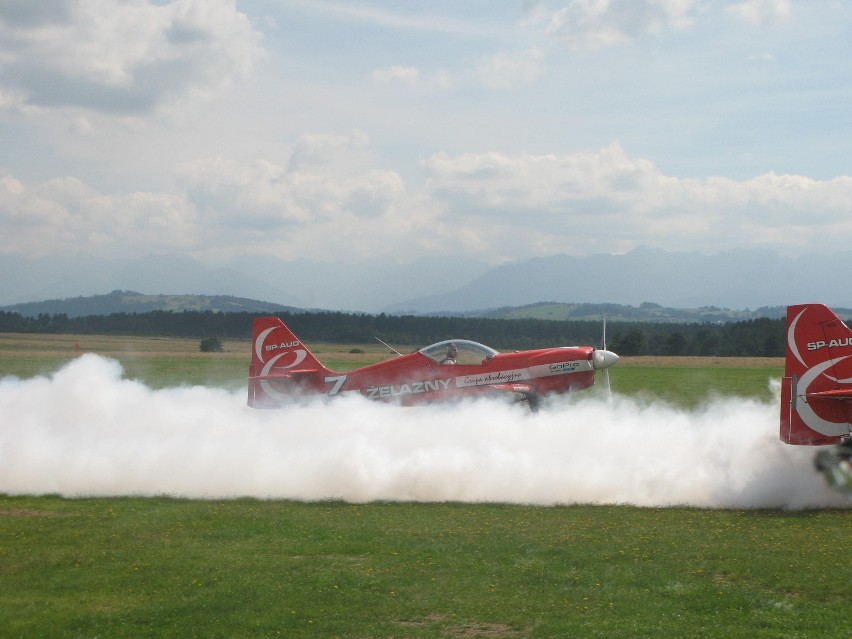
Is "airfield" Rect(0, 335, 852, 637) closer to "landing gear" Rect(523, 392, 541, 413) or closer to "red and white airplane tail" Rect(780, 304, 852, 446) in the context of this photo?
"red and white airplane tail" Rect(780, 304, 852, 446)

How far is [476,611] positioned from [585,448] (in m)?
7.18

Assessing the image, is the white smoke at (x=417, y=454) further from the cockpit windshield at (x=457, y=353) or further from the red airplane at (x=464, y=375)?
the cockpit windshield at (x=457, y=353)

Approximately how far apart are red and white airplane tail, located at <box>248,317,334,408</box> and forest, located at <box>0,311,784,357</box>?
173 feet

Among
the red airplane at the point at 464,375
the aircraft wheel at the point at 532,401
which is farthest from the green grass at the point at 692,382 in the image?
the aircraft wheel at the point at 532,401

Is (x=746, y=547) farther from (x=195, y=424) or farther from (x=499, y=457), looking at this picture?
(x=195, y=424)

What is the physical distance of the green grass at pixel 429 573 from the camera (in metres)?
7.74

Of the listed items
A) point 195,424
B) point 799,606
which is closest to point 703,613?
point 799,606

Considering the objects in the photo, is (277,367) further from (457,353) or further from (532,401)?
(532,401)

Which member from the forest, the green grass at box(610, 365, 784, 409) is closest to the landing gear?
the green grass at box(610, 365, 784, 409)

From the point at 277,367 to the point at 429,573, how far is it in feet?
34.3

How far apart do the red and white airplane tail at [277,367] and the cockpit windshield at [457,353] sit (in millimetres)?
2580

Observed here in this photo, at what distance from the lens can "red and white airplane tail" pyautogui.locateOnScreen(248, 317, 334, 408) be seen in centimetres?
1850

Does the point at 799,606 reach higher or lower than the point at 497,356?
lower

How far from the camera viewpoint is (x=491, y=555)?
395 inches
